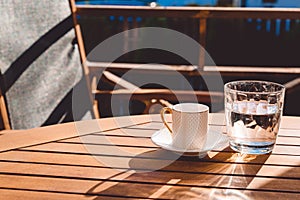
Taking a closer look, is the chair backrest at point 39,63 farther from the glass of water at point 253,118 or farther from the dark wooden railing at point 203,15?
the glass of water at point 253,118

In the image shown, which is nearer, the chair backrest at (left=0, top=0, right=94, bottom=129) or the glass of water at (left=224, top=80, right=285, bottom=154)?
the glass of water at (left=224, top=80, right=285, bottom=154)

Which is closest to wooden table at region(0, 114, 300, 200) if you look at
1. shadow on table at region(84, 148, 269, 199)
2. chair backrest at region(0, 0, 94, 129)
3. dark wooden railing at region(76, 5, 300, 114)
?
shadow on table at region(84, 148, 269, 199)

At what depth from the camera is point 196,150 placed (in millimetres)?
1089

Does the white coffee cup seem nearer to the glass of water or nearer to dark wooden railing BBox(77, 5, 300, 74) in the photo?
the glass of water

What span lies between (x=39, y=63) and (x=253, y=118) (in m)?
1.16

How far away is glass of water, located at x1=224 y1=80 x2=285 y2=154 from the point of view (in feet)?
3.60

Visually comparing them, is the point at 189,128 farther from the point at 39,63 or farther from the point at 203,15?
the point at 203,15

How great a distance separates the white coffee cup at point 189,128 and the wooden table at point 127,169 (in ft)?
0.11

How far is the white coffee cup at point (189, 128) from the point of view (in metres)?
1.08

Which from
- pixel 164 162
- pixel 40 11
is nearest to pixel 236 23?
pixel 40 11

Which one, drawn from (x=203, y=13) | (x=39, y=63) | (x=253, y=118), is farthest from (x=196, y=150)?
(x=203, y=13)

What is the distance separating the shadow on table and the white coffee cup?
3 centimetres

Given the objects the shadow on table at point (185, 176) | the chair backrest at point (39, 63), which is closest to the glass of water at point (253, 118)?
the shadow on table at point (185, 176)

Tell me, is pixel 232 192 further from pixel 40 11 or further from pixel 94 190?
pixel 40 11
